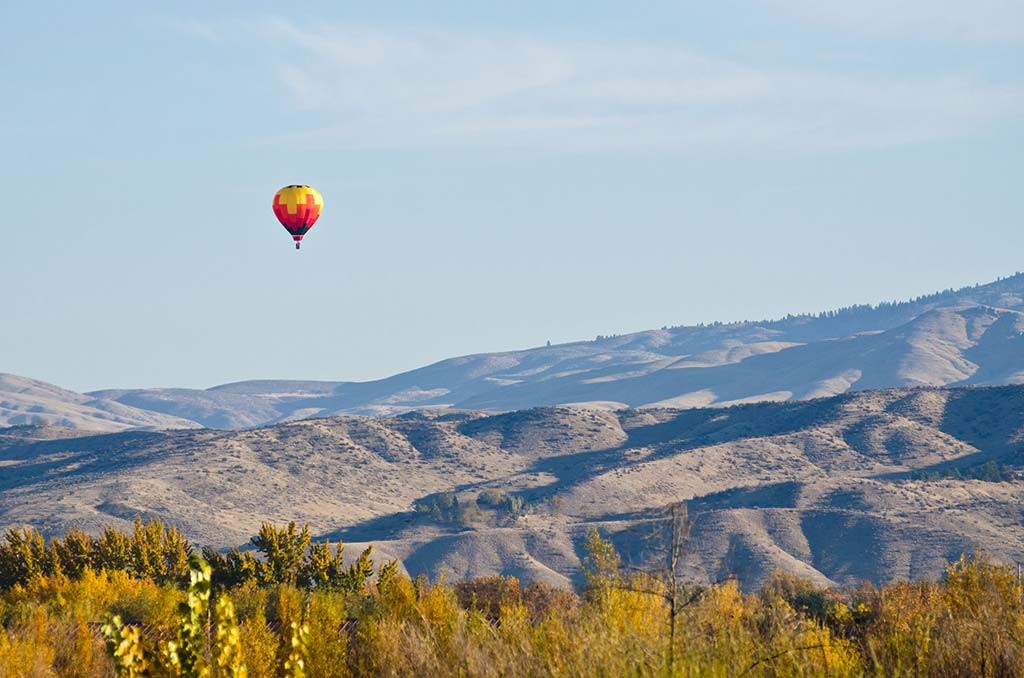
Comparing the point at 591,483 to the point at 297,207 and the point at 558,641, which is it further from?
the point at 558,641

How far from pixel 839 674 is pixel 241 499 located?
123 meters

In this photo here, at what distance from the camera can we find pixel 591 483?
13650 cm

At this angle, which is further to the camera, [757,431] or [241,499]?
[757,431]

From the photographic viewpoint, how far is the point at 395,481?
15088 cm

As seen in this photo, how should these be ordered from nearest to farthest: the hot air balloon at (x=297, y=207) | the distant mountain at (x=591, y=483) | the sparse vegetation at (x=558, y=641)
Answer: the sparse vegetation at (x=558, y=641), the hot air balloon at (x=297, y=207), the distant mountain at (x=591, y=483)

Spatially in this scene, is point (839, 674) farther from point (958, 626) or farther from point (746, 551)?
point (746, 551)

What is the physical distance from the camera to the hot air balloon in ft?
191

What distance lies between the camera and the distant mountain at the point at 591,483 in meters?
101

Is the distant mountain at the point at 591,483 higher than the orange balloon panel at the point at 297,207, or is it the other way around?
the orange balloon panel at the point at 297,207

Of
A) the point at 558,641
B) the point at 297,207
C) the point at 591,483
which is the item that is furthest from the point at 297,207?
the point at 591,483

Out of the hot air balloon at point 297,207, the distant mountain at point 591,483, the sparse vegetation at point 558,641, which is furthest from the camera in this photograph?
the distant mountain at point 591,483

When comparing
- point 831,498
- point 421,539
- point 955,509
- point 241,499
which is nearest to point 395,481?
point 241,499

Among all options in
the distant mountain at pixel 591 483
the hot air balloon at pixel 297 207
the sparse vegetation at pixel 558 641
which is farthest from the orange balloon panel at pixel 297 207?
the distant mountain at pixel 591 483

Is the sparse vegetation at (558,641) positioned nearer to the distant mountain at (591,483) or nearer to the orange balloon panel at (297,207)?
the orange balloon panel at (297,207)
